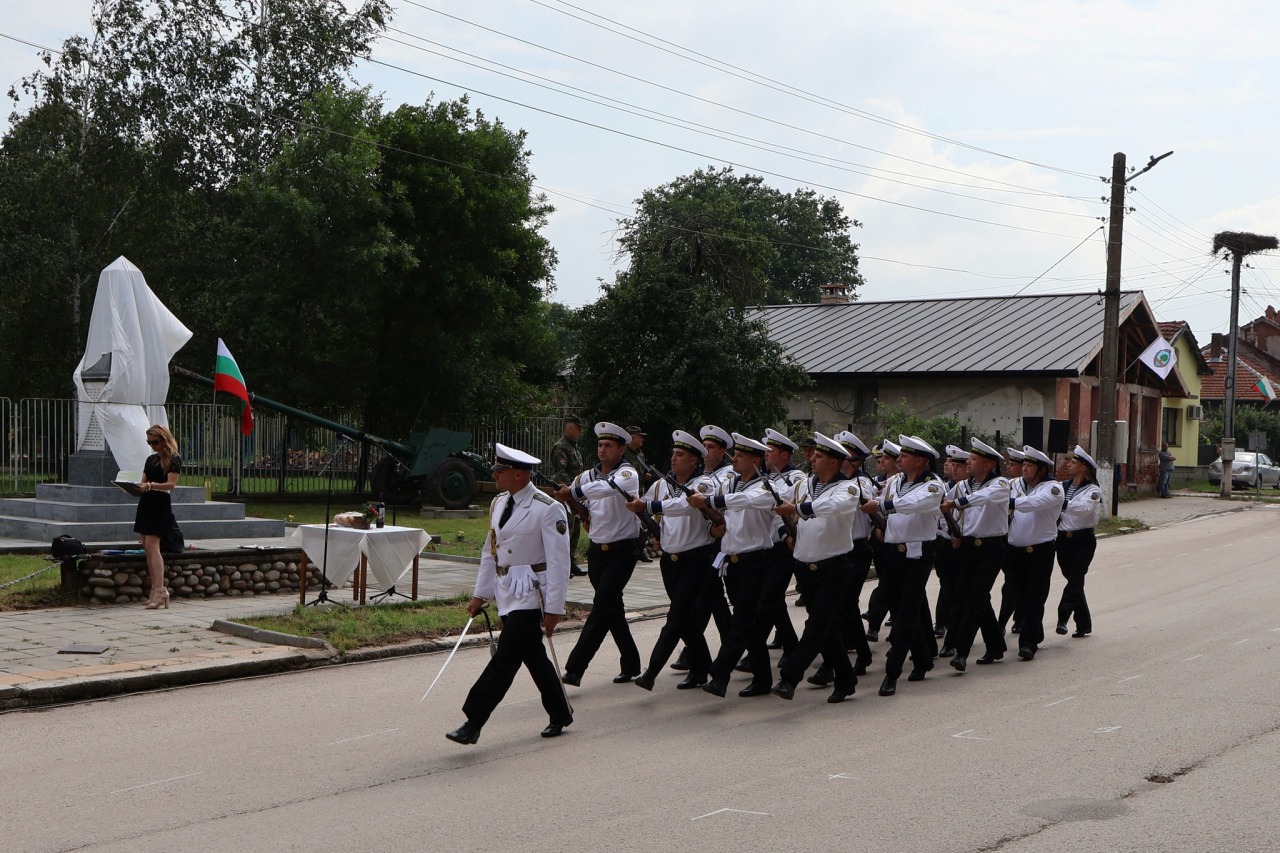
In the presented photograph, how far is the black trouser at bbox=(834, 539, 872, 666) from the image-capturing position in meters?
9.75

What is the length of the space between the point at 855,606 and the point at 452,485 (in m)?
15.5

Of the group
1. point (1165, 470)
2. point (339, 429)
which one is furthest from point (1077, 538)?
point (1165, 470)

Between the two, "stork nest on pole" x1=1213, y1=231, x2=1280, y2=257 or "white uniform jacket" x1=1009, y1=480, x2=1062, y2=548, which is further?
"stork nest on pole" x1=1213, y1=231, x2=1280, y2=257

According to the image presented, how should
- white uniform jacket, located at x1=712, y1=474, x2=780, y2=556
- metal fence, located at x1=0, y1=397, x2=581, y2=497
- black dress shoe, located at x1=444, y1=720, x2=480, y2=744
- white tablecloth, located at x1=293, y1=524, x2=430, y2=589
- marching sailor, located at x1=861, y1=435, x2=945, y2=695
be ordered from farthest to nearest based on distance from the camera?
1. metal fence, located at x1=0, y1=397, x2=581, y2=497
2. white tablecloth, located at x1=293, y1=524, x2=430, y2=589
3. marching sailor, located at x1=861, y1=435, x2=945, y2=695
4. white uniform jacket, located at x1=712, y1=474, x2=780, y2=556
5. black dress shoe, located at x1=444, y1=720, x2=480, y2=744

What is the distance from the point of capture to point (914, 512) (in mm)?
9938

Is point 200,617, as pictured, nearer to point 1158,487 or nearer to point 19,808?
point 19,808

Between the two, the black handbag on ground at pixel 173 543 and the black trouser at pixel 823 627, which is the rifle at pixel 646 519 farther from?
the black handbag on ground at pixel 173 543

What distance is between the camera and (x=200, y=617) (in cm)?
1205

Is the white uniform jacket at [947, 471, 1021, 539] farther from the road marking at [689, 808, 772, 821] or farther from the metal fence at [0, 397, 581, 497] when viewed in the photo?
the metal fence at [0, 397, 581, 497]

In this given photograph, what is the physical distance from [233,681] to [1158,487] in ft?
116

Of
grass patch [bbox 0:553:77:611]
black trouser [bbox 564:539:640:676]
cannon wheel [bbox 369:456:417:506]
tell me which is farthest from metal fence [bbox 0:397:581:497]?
black trouser [bbox 564:539:640:676]

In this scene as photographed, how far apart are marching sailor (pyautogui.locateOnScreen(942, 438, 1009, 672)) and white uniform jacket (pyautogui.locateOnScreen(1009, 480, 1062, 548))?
56 cm

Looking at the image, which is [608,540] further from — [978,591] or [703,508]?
[978,591]

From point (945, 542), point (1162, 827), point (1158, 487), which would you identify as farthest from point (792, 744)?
point (1158, 487)
